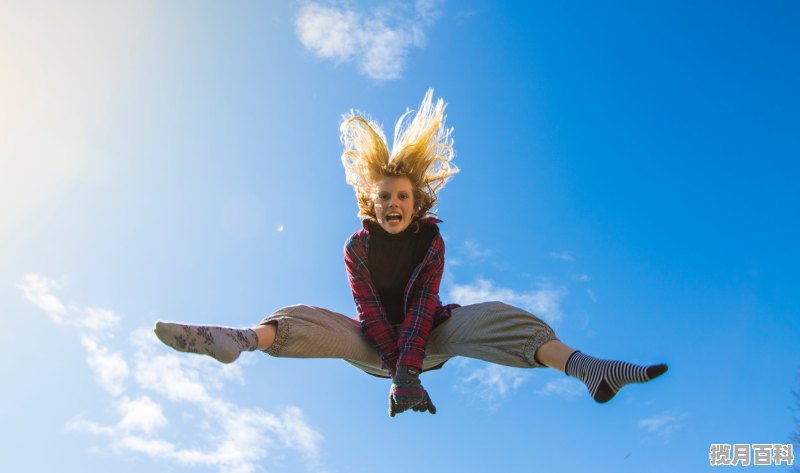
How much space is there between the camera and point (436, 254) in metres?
5.86

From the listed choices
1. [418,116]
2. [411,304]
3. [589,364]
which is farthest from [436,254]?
[589,364]

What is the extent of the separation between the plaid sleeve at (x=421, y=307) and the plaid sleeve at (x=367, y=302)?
159 millimetres

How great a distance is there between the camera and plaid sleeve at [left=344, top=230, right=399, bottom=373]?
5609 mm

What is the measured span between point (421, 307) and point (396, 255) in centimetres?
51

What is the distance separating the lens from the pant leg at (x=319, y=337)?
5.17m

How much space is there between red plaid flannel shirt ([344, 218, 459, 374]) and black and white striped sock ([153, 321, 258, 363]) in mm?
1350

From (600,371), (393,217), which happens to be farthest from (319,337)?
(600,371)

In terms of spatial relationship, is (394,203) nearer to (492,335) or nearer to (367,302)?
(367,302)

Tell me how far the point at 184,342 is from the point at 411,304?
6.45ft

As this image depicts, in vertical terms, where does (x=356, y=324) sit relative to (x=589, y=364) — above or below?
above

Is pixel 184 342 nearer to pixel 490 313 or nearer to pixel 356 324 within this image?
pixel 356 324

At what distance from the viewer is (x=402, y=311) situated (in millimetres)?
5969

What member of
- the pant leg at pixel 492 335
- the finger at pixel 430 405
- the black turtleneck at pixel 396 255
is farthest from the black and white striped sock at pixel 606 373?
the black turtleneck at pixel 396 255

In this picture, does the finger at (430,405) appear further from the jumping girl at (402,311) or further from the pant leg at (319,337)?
the pant leg at (319,337)
